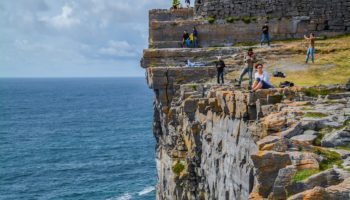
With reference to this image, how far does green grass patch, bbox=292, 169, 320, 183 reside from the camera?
10.4m

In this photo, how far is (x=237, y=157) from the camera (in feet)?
53.5

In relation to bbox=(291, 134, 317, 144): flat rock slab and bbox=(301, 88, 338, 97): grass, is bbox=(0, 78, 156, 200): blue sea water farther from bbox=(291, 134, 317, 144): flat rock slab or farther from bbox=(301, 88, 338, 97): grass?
bbox=(291, 134, 317, 144): flat rock slab

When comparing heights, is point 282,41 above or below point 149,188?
above

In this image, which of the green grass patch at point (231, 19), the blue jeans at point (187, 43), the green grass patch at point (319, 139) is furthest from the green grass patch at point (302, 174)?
the green grass patch at point (231, 19)

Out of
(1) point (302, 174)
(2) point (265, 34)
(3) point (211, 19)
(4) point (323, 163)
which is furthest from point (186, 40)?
(1) point (302, 174)

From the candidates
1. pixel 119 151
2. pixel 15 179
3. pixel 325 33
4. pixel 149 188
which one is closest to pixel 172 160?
pixel 325 33

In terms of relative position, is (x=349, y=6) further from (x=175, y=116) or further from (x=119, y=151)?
(x=119, y=151)

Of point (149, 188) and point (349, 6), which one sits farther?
point (149, 188)

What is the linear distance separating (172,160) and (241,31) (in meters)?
8.33

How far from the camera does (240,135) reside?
1656 cm

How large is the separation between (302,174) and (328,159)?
0.97m

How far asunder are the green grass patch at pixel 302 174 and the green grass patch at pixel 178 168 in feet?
43.5

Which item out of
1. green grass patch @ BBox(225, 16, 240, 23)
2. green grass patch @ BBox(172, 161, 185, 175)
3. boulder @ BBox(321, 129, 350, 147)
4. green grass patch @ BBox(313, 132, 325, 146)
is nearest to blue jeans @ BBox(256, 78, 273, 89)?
green grass patch @ BBox(313, 132, 325, 146)

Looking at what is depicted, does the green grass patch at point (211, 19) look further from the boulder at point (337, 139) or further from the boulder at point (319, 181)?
the boulder at point (319, 181)
